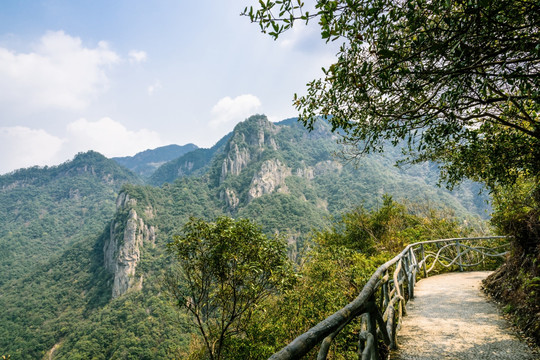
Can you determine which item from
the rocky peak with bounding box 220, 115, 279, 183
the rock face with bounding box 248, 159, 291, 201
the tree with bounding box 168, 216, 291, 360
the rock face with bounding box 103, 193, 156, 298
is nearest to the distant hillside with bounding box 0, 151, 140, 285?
the rock face with bounding box 103, 193, 156, 298

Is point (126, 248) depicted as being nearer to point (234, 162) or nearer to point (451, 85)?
point (234, 162)

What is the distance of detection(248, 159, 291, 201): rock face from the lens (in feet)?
419

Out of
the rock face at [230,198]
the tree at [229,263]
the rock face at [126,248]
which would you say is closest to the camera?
the tree at [229,263]

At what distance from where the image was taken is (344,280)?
6.37 metres

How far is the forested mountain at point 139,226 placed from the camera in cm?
4947

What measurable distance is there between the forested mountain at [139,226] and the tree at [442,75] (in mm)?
7732

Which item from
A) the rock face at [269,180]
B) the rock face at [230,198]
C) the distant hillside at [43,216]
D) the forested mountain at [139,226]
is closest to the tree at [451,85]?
the forested mountain at [139,226]

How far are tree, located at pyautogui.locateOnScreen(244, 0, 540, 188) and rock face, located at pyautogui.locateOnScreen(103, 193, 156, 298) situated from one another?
89.8 metres

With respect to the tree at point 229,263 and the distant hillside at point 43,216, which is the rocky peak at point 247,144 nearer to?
the distant hillside at point 43,216

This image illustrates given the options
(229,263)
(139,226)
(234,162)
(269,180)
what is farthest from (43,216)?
(229,263)

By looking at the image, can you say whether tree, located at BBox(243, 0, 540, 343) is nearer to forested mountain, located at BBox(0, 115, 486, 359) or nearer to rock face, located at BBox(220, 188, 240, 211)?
forested mountain, located at BBox(0, 115, 486, 359)

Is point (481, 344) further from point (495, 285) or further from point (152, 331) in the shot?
point (152, 331)

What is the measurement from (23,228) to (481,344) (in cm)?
20572

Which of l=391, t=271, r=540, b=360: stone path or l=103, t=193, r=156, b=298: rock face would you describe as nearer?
l=391, t=271, r=540, b=360: stone path
